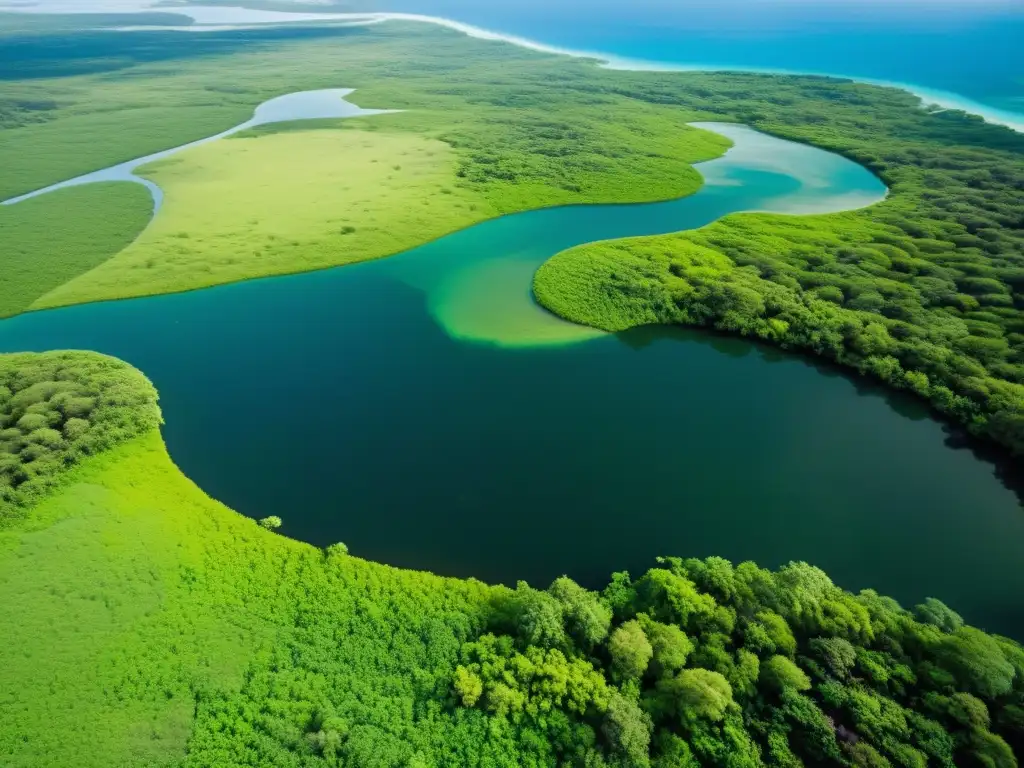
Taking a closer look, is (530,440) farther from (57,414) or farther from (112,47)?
(112,47)

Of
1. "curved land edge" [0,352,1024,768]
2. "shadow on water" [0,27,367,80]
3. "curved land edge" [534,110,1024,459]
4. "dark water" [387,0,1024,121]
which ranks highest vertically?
"dark water" [387,0,1024,121]

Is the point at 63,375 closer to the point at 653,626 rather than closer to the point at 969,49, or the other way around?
the point at 653,626

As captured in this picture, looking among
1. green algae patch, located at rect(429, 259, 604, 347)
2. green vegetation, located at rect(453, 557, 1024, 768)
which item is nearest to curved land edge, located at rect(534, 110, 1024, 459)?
green algae patch, located at rect(429, 259, 604, 347)

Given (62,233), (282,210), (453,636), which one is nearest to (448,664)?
(453,636)

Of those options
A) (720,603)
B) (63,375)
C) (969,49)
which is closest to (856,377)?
(720,603)

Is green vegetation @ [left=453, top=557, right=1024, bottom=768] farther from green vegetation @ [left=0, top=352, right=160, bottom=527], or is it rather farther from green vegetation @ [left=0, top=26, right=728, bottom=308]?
green vegetation @ [left=0, top=26, right=728, bottom=308]

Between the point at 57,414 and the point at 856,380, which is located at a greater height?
the point at 856,380

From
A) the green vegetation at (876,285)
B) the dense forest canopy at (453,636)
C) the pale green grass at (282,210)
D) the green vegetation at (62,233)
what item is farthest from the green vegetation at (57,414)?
the green vegetation at (876,285)
